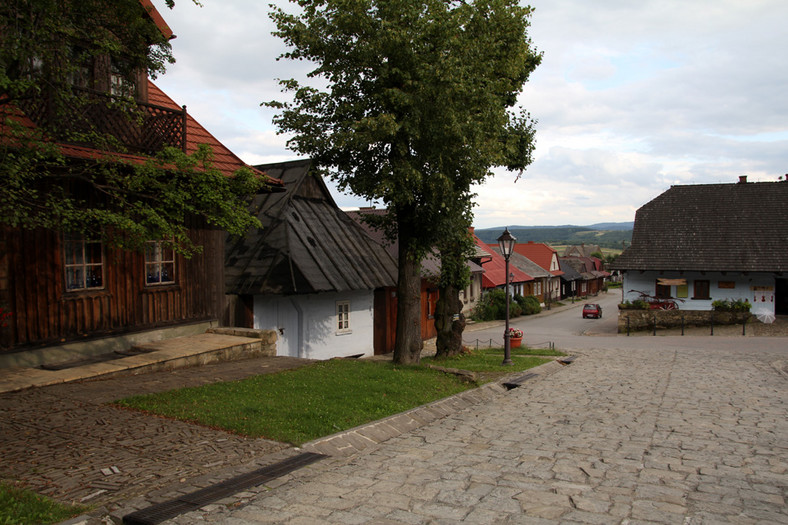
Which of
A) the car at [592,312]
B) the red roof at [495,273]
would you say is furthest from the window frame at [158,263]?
the car at [592,312]

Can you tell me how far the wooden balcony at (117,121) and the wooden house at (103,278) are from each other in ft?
0.07

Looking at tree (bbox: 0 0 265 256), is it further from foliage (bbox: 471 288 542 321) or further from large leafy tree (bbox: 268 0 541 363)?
foliage (bbox: 471 288 542 321)

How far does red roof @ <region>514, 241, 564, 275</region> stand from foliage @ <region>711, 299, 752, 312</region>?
105 ft

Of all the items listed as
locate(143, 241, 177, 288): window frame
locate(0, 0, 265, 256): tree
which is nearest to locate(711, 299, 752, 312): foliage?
locate(143, 241, 177, 288): window frame

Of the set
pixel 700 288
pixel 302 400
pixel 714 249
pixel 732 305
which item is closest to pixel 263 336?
pixel 302 400

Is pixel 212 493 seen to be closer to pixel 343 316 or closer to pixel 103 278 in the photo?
pixel 103 278

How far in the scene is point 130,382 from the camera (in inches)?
385

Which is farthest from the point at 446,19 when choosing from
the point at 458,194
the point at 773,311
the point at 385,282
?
the point at 773,311

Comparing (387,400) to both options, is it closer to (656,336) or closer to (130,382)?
(130,382)

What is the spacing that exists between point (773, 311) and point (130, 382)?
3494cm

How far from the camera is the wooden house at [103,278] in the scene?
10047 millimetres

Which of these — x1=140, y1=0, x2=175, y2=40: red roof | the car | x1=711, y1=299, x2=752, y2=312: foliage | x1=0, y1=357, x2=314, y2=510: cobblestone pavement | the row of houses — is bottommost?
the car

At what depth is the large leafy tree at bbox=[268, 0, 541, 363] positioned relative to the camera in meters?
13.3

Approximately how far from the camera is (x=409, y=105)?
1348 centimetres
